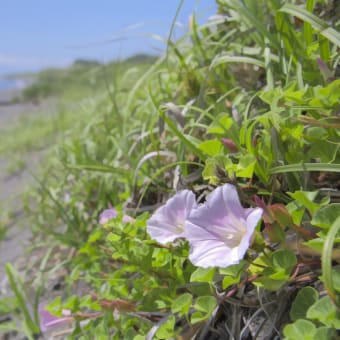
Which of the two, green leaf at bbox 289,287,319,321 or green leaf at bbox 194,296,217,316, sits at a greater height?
green leaf at bbox 289,287,319,321

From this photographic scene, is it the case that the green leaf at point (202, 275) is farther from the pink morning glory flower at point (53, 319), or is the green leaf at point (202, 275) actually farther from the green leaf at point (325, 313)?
the pink morning glory flower at point (53, 319)

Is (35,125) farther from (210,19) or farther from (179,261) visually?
(179,261)

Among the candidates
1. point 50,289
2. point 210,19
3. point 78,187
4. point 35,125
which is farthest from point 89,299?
point 35,125

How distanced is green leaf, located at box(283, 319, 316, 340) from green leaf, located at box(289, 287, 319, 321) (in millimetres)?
36

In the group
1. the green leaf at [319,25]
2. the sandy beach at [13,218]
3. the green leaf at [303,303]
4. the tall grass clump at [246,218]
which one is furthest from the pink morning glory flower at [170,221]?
the sandy beach at [13,218]

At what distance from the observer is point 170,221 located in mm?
798

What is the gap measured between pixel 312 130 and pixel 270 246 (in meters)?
0.23

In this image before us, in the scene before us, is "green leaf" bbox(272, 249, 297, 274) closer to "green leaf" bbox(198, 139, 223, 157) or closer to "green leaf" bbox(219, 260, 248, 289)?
"green leaf" bbox(219, 260, 248, 289)

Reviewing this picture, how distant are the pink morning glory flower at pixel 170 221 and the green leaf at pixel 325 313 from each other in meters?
0.26

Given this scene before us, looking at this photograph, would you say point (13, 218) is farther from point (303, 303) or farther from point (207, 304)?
point (303, 303)

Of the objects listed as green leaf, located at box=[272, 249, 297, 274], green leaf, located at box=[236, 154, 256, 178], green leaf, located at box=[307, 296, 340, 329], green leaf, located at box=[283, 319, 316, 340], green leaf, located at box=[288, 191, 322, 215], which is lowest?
green leaf, located at box=[283, 319, 316, 340]

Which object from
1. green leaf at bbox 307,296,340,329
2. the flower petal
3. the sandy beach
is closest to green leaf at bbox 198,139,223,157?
the flower petal

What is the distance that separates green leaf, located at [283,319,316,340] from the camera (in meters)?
0.57

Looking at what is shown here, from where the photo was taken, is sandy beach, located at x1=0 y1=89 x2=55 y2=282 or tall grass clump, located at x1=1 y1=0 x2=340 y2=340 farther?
sandy beach, located at x1=0 y1=89 x2=55 y2=282
